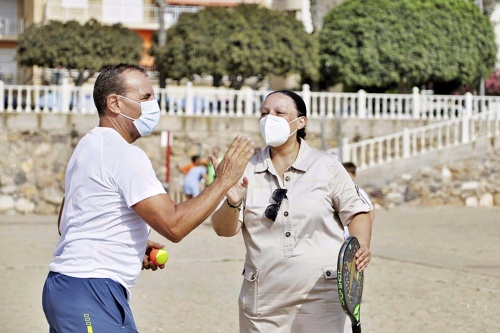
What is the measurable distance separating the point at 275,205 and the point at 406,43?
75.2 feet

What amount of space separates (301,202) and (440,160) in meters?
18.5

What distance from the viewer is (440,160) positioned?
2331cm

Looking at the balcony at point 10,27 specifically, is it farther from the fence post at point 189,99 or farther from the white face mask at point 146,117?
the white face mask at point 146,117

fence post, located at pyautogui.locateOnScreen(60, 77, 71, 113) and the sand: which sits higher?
fence post, located at pyautogui.locateOnScreen(60, 77, 71, 113)

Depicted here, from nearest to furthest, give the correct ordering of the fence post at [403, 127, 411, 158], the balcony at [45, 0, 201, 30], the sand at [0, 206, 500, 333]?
the sand at [0, 206, 500, 333] < the fence post at [403, 127, 411, 158] < the balcony at [45, 0, 201, 30]

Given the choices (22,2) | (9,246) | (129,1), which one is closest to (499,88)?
(129,1)

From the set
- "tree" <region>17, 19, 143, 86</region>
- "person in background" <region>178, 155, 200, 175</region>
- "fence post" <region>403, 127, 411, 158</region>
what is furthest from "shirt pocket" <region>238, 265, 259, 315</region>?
"tree" <region>17, 19, 143, 86</region>

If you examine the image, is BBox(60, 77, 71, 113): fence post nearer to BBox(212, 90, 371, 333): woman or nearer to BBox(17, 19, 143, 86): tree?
BBox(17, 19, 143, 86): tree

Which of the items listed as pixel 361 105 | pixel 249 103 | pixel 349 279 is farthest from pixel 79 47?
pixel 349 279

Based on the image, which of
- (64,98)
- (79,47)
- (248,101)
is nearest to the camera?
(64,98)

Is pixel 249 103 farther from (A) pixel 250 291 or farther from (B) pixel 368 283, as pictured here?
(A) pixel 250 291

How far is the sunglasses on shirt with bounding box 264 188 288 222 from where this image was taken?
16.8 feet

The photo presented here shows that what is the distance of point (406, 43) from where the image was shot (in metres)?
Result: 27.5

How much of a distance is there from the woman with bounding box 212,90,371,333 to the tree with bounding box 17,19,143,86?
25.7m
